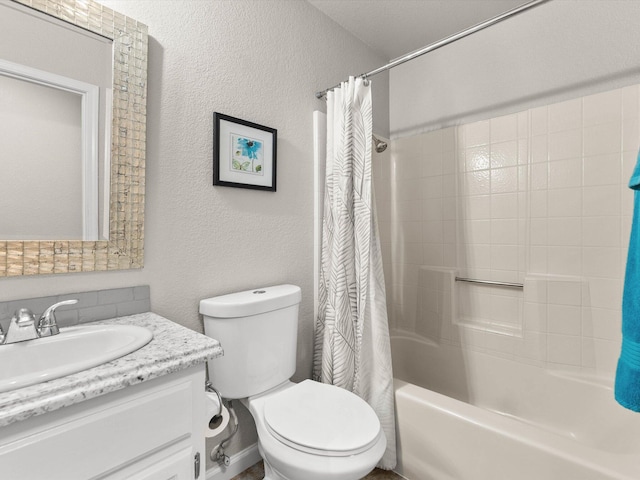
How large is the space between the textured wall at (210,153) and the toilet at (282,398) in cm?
16

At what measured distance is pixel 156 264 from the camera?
125cm

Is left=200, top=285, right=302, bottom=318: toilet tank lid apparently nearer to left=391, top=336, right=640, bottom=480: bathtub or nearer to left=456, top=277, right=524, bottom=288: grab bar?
left=391, top=336, right=640, bottom=480: bathtub

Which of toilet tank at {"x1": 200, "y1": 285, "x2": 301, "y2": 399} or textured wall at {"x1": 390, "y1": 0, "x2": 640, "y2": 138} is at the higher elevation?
textured wall at {"x1": 390, "y1": 0, "x2": 640, "y2": 138}

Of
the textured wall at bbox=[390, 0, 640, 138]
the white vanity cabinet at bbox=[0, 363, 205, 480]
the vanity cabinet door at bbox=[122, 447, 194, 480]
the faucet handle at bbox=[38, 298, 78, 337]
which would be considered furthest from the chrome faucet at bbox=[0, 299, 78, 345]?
the textured wall at bbox=[390, 0, 640, 138]

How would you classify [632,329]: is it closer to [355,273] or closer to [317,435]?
[317,435]

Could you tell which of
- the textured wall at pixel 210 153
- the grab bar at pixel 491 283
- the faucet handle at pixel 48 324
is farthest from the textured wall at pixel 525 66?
the faucet handle at pixel 48 324

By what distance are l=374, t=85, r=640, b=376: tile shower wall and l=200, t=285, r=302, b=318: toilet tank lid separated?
1.10 metres

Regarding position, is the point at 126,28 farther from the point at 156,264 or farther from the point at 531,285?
the point at 531,285

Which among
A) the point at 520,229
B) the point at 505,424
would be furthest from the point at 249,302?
the point at 520,229

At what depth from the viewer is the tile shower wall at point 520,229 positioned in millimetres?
1603

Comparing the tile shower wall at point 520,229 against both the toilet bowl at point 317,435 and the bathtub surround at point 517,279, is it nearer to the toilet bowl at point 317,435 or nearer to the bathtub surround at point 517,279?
the bathtub surround at point 517,279

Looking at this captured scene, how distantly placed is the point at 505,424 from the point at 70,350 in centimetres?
142

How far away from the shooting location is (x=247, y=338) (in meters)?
1.31

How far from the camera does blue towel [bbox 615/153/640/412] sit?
2.55ft
